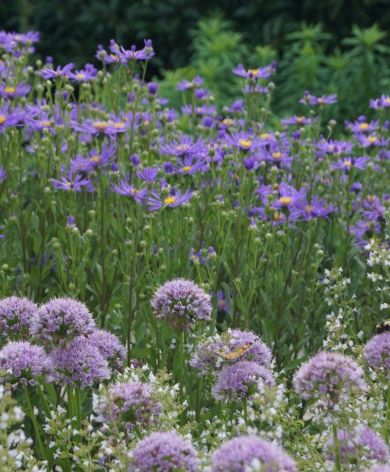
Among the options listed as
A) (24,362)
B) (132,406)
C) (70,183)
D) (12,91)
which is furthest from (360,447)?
(12,91)

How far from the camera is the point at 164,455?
6.50 feet

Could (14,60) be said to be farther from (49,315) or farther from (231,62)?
(231,62)

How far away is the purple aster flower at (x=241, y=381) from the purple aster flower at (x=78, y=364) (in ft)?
1.04

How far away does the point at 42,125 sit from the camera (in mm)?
4145

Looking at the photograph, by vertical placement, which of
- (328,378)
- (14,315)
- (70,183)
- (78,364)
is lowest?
(328,378)

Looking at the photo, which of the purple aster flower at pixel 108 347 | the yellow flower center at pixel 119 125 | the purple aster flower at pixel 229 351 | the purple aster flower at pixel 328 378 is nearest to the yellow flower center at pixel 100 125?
the yellow flower center at pixel 119 125

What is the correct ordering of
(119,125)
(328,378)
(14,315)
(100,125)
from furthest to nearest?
1. (119,125)
2. (100,125)
3. (14,315)
4. (328,378)

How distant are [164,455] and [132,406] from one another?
329mm

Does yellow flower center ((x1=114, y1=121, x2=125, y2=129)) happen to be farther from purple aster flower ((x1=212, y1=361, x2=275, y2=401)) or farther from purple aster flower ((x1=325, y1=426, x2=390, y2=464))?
purple aster flower ((x1=325, y1=426, x2=390, y2=464))

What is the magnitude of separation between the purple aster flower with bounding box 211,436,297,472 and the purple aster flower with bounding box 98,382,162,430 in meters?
0.48

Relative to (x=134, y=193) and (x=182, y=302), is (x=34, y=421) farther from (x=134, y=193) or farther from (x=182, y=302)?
(x=134, y=193)

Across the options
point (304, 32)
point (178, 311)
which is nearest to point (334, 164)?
point (178, 311)

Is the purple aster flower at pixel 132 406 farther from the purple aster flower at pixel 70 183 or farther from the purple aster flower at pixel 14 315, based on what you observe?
the purple aster flower at pixel 70 183

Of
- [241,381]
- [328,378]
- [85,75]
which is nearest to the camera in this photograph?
[328,378]
